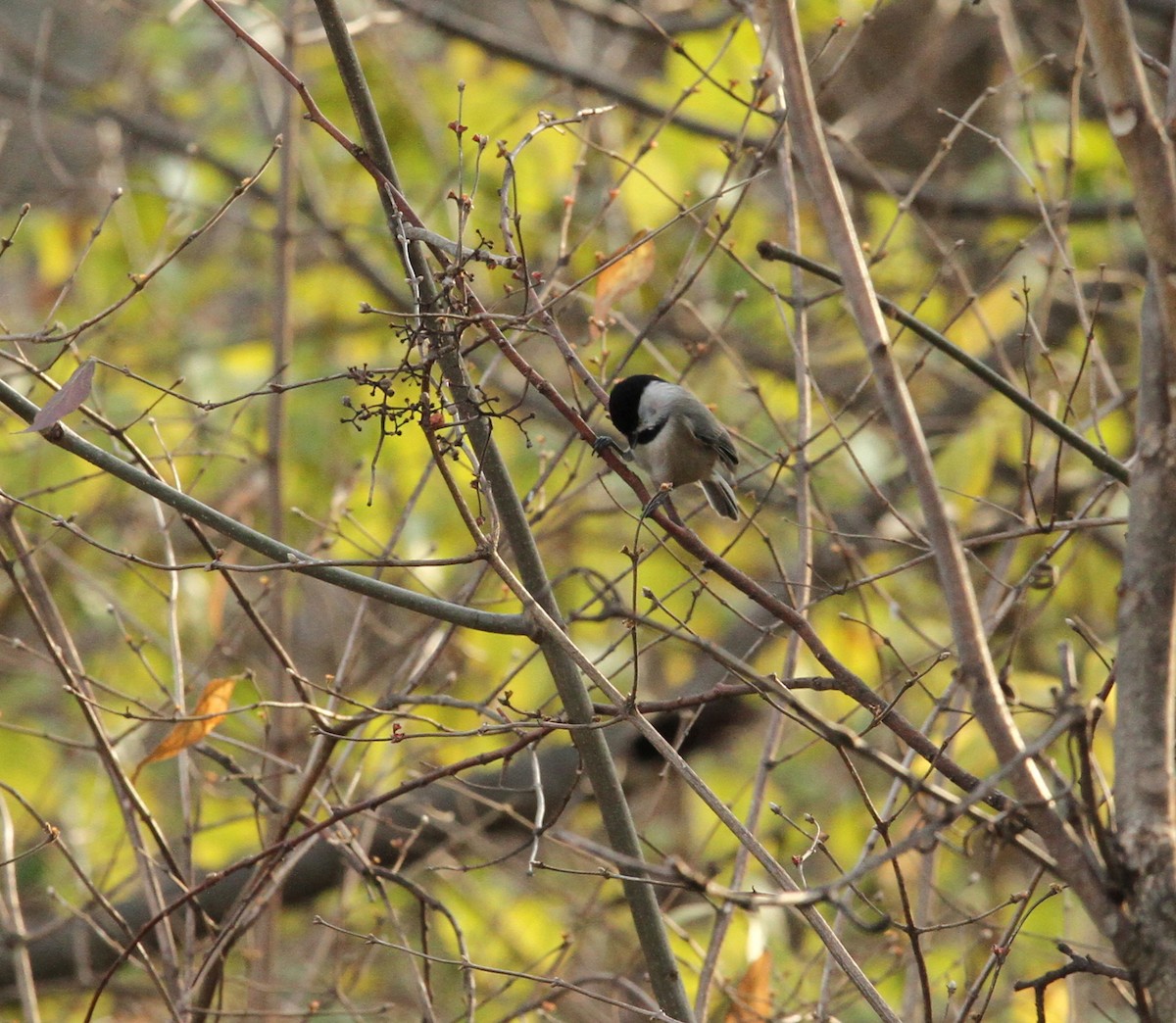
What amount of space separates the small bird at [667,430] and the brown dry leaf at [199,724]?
1596mm

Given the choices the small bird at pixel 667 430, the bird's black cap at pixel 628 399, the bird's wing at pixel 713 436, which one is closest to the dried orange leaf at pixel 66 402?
the bird's black cap at pixel 628 399

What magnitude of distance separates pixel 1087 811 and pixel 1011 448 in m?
3.12

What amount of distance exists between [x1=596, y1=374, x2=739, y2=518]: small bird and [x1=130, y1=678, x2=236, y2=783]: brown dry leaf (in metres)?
1.60

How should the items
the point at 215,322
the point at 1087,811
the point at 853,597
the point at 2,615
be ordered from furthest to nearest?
the point at 215,322, the point at 2,615, the point at 853,597, the point at 1087,811

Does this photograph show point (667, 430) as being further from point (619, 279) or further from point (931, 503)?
point (931, 503)

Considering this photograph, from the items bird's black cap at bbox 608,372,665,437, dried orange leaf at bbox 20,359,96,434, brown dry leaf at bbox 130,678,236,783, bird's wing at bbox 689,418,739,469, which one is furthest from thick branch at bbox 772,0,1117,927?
bird's wing at bbox 689,418,739,469

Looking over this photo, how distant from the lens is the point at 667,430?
3.62m

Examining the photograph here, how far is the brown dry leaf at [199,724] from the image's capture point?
209 centimetres

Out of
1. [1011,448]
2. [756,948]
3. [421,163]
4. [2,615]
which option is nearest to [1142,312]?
[756,948]

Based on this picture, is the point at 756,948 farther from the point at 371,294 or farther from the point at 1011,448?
the point at 371,294

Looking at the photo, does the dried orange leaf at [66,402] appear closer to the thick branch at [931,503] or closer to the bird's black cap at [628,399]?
the thick branch at [931,503]

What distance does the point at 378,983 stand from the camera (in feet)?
19.1

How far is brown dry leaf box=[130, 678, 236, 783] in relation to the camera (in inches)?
82.4

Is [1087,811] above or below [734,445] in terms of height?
above
